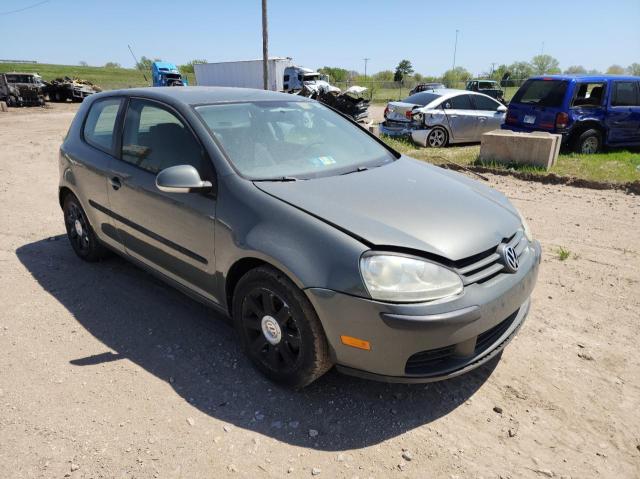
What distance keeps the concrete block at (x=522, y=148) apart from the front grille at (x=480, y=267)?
20.7ft

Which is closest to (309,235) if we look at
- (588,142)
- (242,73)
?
(588,142)

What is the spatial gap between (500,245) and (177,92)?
2534 mm

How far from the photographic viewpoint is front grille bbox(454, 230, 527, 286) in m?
2.32

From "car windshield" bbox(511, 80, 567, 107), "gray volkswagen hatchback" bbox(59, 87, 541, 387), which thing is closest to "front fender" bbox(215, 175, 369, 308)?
"gray volkswagen hatchback" bbox(59, 87, 541, 387)

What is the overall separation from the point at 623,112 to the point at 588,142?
936 mm

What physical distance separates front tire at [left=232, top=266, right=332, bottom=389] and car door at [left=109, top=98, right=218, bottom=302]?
344 millimetres

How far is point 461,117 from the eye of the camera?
11273 mm

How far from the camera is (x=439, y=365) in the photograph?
7.80 ft

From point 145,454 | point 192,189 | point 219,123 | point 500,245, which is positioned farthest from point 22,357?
point 500,245

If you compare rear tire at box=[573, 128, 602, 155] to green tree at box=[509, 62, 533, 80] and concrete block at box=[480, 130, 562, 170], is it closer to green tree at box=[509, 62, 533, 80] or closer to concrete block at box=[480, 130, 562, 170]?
concrete block at box=[480, 130, 562, 170]

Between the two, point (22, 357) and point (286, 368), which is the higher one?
point (286, 368)

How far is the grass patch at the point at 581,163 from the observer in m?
7.63

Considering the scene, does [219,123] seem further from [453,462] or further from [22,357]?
[453,462]

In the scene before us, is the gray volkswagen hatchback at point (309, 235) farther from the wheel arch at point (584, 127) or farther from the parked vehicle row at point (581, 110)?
the wheel arch at point (584, 127)
